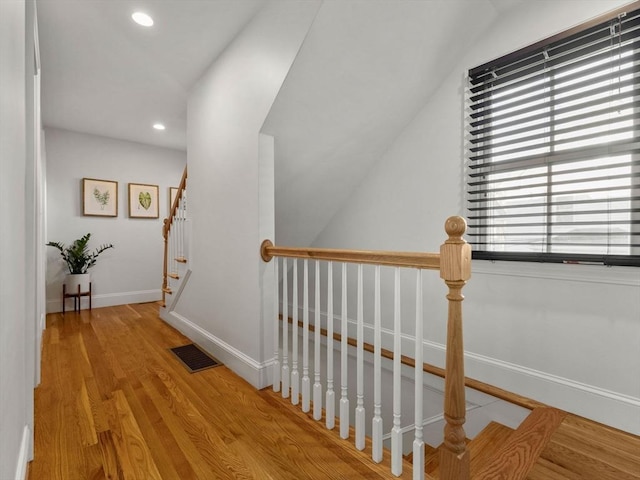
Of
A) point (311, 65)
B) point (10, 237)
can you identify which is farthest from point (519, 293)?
point (10, 237)

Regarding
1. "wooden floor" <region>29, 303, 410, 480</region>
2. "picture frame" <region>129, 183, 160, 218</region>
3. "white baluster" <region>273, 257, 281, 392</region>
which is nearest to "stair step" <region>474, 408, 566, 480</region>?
"wooden floor" <region>29, 303, 410, 480</region>

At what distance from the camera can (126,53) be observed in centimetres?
264

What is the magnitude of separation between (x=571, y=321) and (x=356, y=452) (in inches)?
54.6

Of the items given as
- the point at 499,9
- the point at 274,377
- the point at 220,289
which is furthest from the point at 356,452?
the point at 499,9

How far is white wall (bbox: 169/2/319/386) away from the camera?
2033mm

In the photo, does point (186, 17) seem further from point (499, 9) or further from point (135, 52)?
point (499, 9)

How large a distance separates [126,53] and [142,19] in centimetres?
53

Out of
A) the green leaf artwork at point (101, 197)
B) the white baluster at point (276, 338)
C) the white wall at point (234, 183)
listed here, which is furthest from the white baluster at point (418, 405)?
the green leaf artwork at point (101, 197)

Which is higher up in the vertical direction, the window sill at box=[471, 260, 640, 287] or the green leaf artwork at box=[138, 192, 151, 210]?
the green leaf artwork at box=[138, 192, 151, 210]

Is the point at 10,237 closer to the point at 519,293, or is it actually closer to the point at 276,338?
the point at 276,338

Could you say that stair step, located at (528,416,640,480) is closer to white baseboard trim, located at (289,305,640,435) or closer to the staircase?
white baseboard trim, located at (289,305,640,435)

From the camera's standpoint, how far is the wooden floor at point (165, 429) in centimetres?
140

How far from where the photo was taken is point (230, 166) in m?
2.48

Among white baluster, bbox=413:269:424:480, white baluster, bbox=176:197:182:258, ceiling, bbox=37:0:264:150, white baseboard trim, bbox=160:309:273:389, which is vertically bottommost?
white baseboard trim, bbox=160:309:273:389
